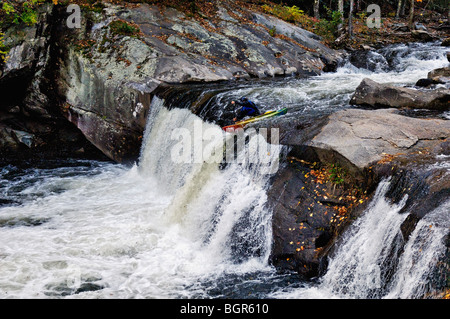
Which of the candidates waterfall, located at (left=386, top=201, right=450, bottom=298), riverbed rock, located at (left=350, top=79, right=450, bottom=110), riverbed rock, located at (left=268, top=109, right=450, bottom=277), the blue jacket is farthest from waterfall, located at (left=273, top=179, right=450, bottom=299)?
the blue jacket

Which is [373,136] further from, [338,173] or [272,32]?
[272,32]

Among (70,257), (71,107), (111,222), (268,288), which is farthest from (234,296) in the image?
(71,107)

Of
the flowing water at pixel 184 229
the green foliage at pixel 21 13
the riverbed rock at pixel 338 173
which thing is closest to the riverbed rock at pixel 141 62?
the flowing water at pixel 184 229

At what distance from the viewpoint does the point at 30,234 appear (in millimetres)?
7984

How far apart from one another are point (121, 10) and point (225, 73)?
4923 mm

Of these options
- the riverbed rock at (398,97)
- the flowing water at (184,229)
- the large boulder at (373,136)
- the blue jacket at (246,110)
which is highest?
the riverbed rock at (398,97)

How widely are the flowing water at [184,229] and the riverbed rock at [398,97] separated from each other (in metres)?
0.63

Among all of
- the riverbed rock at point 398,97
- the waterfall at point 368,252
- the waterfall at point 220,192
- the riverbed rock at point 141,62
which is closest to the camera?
the waterfall at point 368,252

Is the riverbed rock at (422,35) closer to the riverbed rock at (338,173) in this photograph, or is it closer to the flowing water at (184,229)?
the flowing water at (184,229)

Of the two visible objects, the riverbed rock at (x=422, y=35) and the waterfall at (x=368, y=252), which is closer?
the waterfall at (x=368, y=252)

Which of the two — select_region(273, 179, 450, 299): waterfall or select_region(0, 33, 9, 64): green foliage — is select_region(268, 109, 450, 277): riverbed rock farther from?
select_region(0, 33, 9, 64): green foliage

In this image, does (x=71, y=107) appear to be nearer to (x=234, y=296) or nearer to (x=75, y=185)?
(x=75, y=185)

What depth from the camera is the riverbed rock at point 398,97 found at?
27.5 feet

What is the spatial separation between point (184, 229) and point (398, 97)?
18.5 ft
